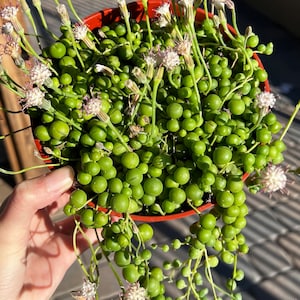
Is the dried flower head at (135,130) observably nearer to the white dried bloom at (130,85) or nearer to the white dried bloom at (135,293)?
the white dried bloom at (130,85)

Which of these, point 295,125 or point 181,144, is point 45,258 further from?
point 295,125

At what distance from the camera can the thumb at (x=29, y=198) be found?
1.65ft

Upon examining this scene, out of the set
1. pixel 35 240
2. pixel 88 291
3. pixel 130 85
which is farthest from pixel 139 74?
pixel 35 240

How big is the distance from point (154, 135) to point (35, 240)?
458 millimetres

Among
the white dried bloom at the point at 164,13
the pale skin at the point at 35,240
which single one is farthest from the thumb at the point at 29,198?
the white dried bloom at the point at 164,13

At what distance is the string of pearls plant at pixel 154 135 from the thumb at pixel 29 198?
0.06 ft

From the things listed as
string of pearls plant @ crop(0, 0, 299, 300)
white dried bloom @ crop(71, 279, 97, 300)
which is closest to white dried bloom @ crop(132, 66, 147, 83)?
string of pearls plant @ crop(0, 0, 299, 300)

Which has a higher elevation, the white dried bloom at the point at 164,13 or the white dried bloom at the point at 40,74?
the white dried bloom at the point at 164,13

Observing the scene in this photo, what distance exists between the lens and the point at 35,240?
826mm

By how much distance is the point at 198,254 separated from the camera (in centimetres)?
48

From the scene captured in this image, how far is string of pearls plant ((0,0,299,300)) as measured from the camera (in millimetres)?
453

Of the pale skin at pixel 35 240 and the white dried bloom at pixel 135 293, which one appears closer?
the white dried bloom at pixel 135 293

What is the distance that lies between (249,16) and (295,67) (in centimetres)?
37

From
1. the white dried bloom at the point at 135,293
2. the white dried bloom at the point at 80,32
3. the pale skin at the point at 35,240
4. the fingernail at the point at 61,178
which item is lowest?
the pale skin at the point at 35,240
